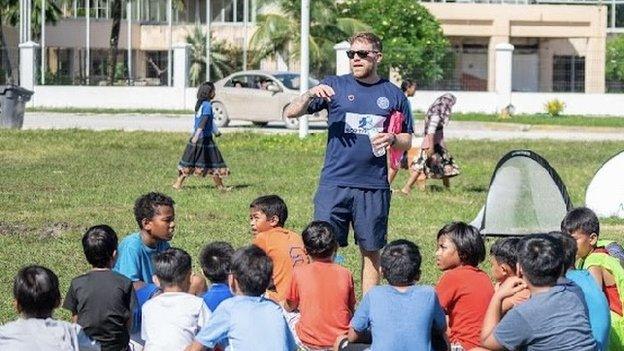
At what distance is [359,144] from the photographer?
33.6 ft

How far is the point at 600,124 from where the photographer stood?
39.4 metres

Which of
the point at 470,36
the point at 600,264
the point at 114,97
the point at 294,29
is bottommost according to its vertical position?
the point at 600,264

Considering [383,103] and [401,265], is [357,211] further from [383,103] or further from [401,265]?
[401,265]

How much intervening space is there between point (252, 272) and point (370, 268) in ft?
10.0

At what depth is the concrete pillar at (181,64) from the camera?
4575 cm

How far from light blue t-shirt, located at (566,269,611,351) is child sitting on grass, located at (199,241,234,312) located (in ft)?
6.20

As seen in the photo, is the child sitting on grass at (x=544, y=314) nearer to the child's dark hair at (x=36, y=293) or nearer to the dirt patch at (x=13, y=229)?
the child's dark hair at (x=36, y=293)

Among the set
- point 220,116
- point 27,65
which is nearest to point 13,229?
point 220,116

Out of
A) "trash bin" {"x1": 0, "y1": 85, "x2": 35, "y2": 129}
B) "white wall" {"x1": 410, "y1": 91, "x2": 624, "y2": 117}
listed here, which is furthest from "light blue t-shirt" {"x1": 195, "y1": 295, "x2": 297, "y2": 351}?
"white wall" {"x1": 410, "y1": 91, "x2": 624, "y2": 117}

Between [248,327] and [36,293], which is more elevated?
[36,293]

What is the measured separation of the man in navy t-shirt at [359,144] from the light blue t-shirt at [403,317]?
7.51 ft

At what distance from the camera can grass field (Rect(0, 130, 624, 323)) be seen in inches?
556

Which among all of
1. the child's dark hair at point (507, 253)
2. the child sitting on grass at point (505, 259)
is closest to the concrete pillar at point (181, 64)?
the child sitting on grass at point (505, 259)

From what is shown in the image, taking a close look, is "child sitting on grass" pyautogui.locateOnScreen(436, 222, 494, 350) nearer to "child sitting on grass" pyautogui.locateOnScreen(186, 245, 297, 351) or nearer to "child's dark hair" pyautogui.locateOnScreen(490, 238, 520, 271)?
"child's dark hair" pyautogui.locateOnScreen(490, 238, 520, 271)
